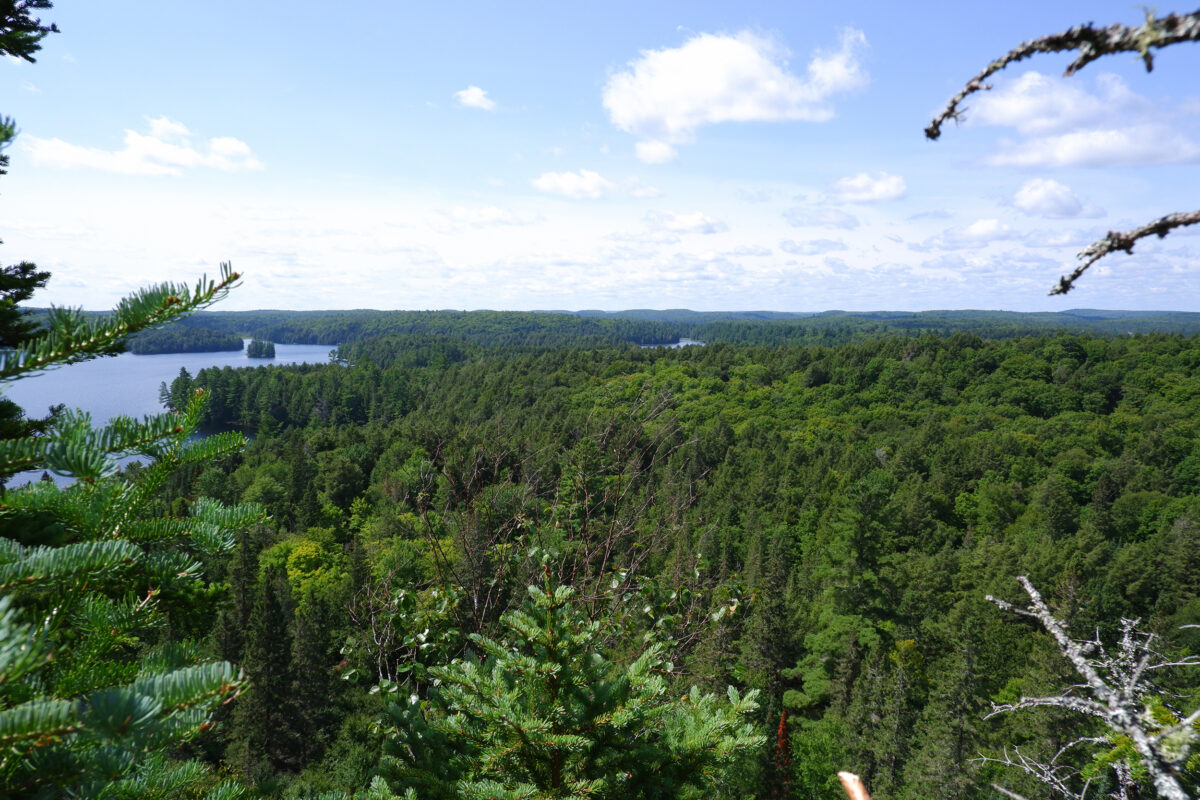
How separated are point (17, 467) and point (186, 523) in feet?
1.31

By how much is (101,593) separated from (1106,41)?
254 centimetres

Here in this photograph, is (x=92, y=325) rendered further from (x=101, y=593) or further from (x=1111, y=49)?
(x=1111, y=49)

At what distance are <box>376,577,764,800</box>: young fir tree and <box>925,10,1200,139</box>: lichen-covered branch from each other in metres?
2.80

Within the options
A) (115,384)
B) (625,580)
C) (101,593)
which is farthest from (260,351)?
(101,593)

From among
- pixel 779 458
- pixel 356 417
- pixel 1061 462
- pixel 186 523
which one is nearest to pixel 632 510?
pixel 186 523

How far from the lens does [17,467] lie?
1.42 m

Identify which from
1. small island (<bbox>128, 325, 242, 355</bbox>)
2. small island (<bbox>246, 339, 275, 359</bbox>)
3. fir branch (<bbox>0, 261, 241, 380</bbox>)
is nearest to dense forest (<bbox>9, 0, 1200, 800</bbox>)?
fir branch (<bbox>0, 261, 241, 380</bbox>)

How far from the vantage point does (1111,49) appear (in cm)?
117

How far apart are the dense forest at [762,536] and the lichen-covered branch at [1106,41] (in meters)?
2.00

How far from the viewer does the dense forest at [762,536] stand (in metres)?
4.66

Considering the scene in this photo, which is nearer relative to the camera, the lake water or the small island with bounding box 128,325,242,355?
the lake water

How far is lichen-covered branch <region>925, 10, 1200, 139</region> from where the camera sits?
3.58ft

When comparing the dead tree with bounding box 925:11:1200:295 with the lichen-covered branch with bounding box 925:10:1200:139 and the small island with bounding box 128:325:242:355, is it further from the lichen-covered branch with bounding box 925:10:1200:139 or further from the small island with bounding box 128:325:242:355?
the small island with bounding box 128:325:242:355

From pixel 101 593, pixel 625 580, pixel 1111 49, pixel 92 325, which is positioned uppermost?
pixel 1111 49
